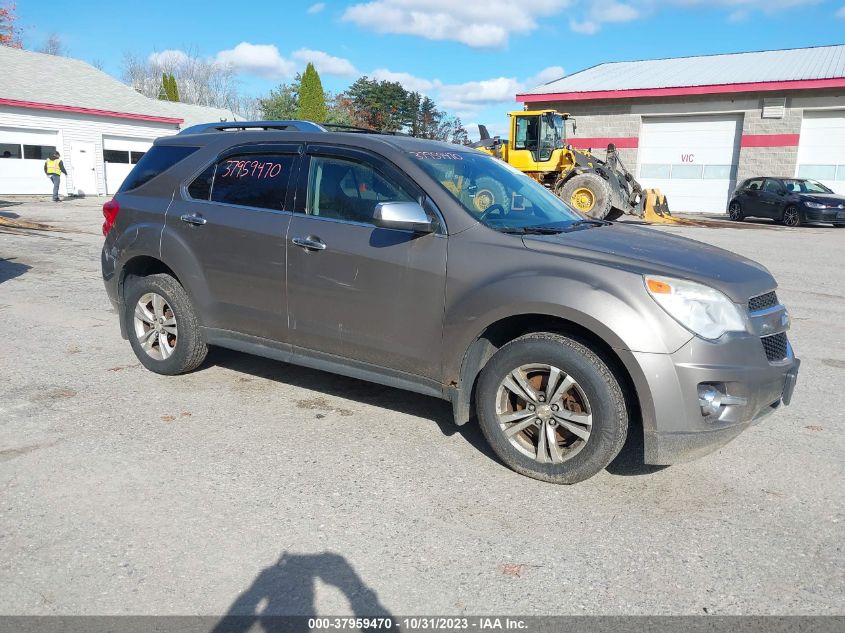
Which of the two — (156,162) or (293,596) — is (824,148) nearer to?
(156,162)

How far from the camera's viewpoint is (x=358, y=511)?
11.0 ft

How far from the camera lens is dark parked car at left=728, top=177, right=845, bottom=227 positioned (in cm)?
2145

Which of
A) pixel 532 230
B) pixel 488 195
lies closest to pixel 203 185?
pixel 488 195

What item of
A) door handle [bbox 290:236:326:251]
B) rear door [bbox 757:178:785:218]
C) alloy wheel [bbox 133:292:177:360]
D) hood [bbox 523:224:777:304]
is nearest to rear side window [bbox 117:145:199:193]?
alloy wheel [bbox 133:292:177:360]

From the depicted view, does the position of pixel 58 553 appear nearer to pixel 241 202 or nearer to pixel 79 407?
pixel 79 407

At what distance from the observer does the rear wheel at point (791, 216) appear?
2191 cm

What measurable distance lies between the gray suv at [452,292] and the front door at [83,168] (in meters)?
27.4

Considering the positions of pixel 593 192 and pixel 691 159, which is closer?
pixel 593 192

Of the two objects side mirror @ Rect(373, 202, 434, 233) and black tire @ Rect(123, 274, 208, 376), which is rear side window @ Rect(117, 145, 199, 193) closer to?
black tire @ Rect(123, 274, 208, 376)

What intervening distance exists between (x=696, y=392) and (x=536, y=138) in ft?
58.3

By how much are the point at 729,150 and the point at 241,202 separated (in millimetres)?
29489

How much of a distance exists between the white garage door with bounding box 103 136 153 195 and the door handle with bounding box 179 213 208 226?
28.6m

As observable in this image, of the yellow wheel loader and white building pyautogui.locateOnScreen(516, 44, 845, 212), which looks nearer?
the yellow wheel loader

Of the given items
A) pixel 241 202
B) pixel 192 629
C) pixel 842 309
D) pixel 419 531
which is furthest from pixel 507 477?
pixel 842 309
